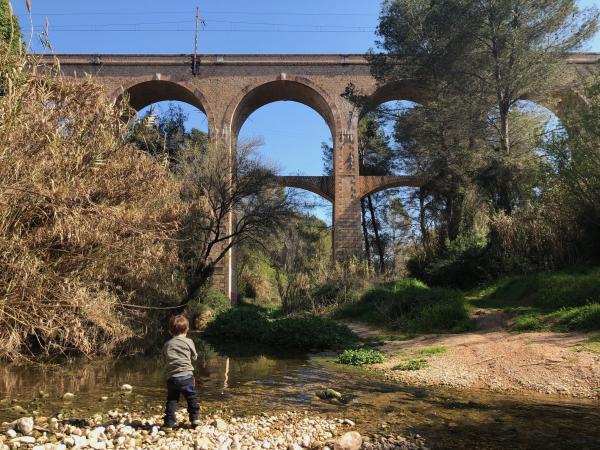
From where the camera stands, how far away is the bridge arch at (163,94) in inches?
933

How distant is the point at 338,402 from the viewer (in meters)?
6.02

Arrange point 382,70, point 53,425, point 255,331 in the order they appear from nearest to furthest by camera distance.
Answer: point 53,425 → point 255,331 → point 382,70

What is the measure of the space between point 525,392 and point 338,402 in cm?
263

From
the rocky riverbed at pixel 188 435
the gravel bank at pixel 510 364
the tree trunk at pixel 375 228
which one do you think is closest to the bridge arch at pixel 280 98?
the tree trunk at pixel 375 228

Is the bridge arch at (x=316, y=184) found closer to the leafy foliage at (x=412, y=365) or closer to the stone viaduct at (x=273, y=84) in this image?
the stone viaduct at (x=273, y=84)

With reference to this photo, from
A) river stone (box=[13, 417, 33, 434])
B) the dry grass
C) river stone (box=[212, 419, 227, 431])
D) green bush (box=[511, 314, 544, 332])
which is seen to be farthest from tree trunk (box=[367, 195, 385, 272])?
river stone (box=[13, 417, 33, 434])

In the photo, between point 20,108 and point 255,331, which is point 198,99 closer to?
point 255,331

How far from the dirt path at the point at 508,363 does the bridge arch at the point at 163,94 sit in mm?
17464

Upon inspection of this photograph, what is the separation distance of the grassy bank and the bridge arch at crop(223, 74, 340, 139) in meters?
13.5

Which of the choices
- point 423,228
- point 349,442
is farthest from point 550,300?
point 423,228

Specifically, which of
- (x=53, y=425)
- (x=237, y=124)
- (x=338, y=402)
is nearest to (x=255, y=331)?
(x=338, y=402)

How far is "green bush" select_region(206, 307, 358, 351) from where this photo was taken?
36.4ft

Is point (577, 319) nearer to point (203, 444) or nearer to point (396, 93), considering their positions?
point (203, 444)

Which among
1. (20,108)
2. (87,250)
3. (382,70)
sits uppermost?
(382,70)
